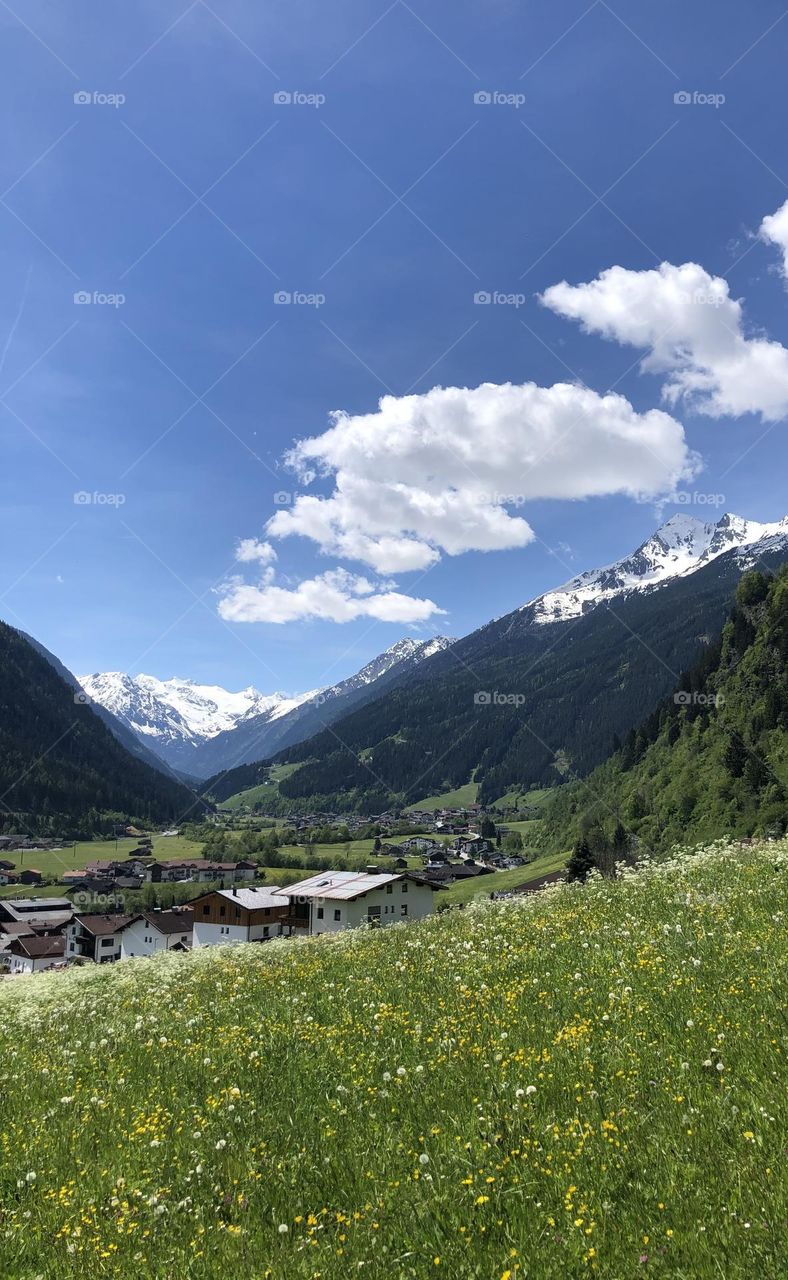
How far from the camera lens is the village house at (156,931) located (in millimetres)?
116500

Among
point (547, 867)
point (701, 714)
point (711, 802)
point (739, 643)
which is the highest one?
point (739, 643)

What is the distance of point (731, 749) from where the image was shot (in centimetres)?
15762

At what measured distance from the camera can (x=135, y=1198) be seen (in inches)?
278

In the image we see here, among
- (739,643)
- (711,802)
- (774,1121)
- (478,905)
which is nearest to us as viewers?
(774,1121)

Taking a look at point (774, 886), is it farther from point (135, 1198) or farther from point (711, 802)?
point (711, 802)

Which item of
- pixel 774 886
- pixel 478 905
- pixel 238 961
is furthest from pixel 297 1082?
pixel 478 905

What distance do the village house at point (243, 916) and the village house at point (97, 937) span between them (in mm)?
35873

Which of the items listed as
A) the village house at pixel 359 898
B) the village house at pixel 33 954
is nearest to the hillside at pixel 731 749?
the village house at pixel 359 898

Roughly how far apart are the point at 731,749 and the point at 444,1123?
170577 mm

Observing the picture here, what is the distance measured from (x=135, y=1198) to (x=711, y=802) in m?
170

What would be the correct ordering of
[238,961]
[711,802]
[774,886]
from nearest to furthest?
1. [774,886]
2. [238,961]
3. [711,802]

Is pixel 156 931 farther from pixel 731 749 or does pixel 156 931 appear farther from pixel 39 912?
pixel 731 749

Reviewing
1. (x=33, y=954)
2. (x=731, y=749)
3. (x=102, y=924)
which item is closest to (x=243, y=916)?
(x=102, y=924)

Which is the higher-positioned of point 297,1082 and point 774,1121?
point 774,1121
